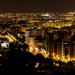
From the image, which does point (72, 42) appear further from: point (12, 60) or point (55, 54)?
point (12, 60)

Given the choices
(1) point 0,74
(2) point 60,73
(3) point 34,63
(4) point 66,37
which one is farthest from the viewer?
(4) point 66,37

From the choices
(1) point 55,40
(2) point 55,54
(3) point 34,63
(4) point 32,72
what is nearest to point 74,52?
(2) point 55,54

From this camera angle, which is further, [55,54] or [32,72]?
[55,54]

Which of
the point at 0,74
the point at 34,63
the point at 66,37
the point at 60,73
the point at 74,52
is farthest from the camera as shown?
the point at 66,37

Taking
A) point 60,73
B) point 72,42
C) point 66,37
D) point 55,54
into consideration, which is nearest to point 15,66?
point 60,73

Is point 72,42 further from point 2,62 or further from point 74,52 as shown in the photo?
point 2,62

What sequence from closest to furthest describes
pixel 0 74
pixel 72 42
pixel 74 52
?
pixel 0 74, pixel 74 52, pixel 72 42

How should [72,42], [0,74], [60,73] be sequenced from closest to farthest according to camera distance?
[0,74]
[60,73]
[72,42]

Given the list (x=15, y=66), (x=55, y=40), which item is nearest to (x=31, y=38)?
(x=55, y=40)
